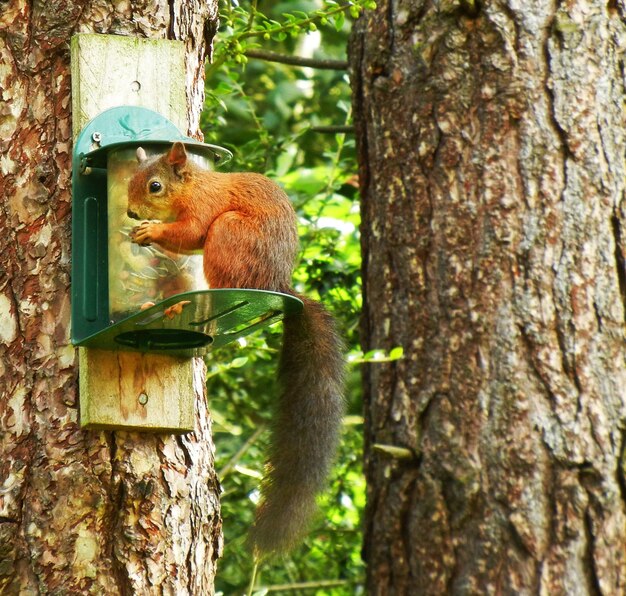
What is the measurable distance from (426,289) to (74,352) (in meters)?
0.78

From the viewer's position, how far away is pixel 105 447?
2.35 m

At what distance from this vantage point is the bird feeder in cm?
237

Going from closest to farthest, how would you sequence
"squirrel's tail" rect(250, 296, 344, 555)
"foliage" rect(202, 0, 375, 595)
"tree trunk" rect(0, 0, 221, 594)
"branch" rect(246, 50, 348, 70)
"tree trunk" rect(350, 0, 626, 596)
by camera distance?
"tree trunk" rect(350, 0, 626, 596), "tree trunk" rect(0, 0, 221, 594), "squirrel's tail" rect(250, 296, 344, 555), "branch" rect(246, 50, 348, 70), "foliage" rect(202, 0, 375, 595)

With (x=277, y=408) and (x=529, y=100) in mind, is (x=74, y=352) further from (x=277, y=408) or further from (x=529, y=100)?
(x=529, y=100)

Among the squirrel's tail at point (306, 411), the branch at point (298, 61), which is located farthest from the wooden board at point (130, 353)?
the branch at point (298, 61)

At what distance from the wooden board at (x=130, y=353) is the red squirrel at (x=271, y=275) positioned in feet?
0.53

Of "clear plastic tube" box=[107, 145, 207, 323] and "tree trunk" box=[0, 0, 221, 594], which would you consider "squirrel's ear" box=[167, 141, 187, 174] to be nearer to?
"clear plastic tube" box=[107, 145, 207, 323]

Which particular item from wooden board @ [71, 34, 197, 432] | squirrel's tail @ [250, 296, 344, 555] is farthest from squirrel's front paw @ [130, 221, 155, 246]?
squirrel's tail @ [250, 296, 344, 555]

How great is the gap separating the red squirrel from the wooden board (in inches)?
6.3

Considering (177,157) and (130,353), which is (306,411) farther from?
(177,157)

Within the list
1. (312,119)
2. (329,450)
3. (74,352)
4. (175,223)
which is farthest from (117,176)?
(312,119)

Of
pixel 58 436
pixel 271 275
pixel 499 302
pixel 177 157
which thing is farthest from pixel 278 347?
pixel 499 302

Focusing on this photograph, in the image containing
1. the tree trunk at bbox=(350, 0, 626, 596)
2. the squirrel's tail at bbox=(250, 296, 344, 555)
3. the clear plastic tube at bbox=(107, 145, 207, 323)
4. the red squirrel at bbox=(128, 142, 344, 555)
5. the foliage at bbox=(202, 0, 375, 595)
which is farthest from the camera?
the foliage at bbox=(202, 0, 375, 595)

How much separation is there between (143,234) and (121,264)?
0.09 meters
